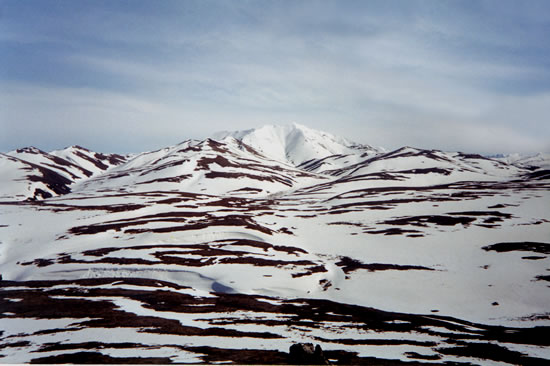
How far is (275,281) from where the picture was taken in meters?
43.2

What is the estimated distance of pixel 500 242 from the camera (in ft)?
191

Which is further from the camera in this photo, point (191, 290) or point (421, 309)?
point (191, 290)

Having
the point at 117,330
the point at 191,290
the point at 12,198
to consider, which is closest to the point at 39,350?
the point at 117,330

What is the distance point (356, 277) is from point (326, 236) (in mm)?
23345

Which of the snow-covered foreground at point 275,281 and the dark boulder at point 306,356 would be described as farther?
the snow-covered foreground at point 275,281

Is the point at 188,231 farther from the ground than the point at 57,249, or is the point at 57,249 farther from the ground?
the point at 188,231

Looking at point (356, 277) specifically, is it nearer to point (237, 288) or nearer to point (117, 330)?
point (237, 288)

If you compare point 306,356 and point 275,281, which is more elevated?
point 275,281

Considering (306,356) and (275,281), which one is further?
(275,281)

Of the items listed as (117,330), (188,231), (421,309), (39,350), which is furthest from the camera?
(188,231)

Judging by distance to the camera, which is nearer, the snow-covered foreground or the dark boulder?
the dark boulder

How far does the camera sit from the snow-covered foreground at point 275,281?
75.5 ft

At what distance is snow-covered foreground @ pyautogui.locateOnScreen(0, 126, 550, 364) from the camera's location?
906 inches

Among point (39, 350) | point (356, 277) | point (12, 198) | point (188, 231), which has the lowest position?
point (39, 350)
